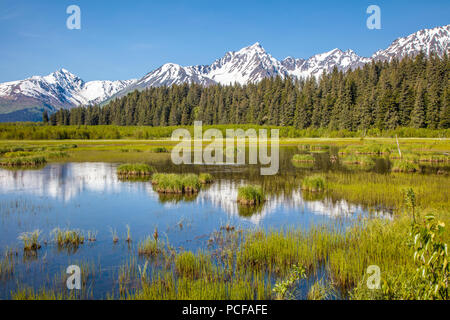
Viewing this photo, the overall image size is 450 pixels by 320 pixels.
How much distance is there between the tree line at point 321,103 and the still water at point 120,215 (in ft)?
290

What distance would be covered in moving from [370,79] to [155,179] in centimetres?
12143

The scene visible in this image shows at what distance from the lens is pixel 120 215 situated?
20.9m

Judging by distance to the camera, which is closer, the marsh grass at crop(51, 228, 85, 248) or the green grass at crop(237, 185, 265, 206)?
the marsh grass at crop(51, 228, 85, 248)

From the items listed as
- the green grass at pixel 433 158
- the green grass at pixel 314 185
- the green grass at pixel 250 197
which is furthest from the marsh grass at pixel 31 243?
the green grass at pixel 433 158

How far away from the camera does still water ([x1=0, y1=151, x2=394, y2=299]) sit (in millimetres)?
12992

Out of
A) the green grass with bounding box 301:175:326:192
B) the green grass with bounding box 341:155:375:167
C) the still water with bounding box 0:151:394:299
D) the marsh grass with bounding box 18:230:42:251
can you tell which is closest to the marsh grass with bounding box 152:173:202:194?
the still water with bounding box 0:151:394:299

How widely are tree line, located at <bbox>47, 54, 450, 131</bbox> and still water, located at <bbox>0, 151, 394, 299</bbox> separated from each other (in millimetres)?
88527

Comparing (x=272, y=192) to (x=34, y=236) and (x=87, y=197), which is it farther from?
(x=34, y=236)

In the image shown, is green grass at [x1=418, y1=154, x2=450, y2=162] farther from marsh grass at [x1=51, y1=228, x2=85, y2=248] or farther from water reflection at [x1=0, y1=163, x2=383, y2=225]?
marsh grass at [x1=51, y1=228, x2=85, y2=248]

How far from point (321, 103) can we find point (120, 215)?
125m

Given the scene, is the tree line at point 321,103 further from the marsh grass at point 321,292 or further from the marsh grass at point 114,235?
the marsh grass at point 321,292

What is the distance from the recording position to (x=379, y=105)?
112 m

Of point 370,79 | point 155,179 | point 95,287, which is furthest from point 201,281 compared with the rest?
point 370,79

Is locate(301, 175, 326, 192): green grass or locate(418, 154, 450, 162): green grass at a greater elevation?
locate(418, 154, 450, 162): green grass
